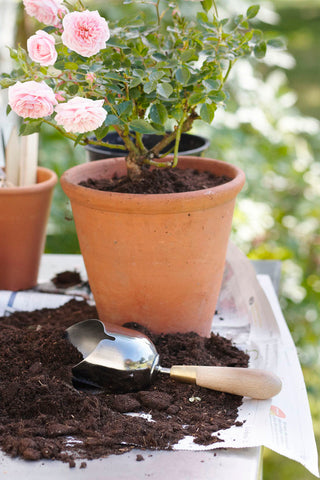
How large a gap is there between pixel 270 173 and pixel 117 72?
1.59 m

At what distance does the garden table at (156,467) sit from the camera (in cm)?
74

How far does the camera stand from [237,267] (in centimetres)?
137

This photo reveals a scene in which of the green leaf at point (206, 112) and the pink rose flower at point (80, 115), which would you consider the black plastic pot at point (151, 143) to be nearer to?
the green leaf at point (206, 112)

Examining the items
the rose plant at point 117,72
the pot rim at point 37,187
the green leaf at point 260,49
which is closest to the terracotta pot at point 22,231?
the pot rim at point 37,187

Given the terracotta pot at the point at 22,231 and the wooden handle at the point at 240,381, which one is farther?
the terracotta pot at the point at 22,231

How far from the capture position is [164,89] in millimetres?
913

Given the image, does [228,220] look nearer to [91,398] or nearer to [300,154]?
[91,398]

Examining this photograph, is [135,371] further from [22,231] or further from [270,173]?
[270,173]

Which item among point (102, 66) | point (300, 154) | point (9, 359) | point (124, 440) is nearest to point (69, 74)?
point (102, 66)

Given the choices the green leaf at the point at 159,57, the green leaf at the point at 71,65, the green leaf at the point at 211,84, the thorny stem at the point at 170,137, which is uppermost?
the green leaf at the point at 159,57

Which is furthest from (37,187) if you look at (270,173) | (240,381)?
(270,173)

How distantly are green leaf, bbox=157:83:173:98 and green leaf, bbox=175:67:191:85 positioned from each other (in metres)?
0.03

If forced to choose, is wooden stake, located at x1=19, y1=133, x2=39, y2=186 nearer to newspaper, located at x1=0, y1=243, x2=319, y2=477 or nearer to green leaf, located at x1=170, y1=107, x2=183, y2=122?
newspaper, located at x1=0, y1=243, x2=319, y2=477

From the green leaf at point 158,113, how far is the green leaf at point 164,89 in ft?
0.16
